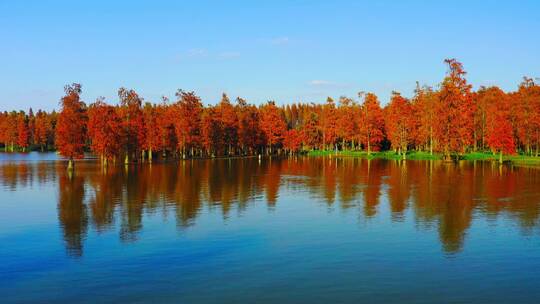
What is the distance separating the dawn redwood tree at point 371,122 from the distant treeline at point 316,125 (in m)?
0.28

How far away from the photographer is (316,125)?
166m

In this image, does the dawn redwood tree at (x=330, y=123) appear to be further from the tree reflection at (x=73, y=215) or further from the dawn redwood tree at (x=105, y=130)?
the tree reflection at (x=73, y=215)

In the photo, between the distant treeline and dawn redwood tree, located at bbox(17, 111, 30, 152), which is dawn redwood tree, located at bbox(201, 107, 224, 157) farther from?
dawn redwood tree, located at bbox(17, 111, 30, 152)

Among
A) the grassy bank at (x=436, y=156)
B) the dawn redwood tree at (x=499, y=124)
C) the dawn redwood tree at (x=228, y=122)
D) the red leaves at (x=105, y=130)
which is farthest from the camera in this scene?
the dawn redwood tree at (x=228, y=122)

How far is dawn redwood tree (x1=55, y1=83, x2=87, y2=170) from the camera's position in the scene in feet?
248

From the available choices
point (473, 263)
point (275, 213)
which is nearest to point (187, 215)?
point (275, 213)

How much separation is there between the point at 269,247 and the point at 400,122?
107 metres

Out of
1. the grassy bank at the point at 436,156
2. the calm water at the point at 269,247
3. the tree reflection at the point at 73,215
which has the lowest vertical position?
the calm water at the point at 269,247

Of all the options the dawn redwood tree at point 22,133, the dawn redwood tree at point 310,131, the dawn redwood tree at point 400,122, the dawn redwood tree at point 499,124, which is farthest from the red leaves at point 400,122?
the dawn redwood tree at point 22,133

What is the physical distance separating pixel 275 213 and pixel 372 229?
27.3ft

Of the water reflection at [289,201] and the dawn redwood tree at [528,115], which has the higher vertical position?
the dawn redwood tree at [528,115]

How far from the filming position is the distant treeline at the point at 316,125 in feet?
287

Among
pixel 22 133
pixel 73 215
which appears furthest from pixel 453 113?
pixel 22 133

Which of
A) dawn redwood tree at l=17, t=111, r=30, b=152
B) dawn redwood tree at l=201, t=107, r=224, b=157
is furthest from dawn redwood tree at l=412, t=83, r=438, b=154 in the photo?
dawn redwood tree at l=17, t=111, r=30, b=152
